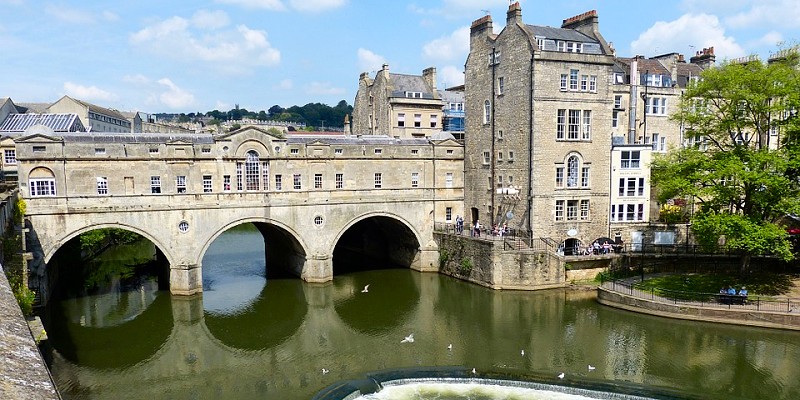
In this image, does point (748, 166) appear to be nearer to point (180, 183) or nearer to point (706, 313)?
point (706, 313)

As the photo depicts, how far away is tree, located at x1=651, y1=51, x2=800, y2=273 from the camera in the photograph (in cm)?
2745

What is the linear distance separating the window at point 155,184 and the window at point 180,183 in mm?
921

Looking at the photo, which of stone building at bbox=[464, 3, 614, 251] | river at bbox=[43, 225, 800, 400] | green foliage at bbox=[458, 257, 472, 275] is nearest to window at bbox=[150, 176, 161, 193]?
river at bbox=[43, 225, 800, 400]

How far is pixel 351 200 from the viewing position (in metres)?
37.3

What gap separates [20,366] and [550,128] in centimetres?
3360

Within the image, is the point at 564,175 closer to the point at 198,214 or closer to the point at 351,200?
the point at 351,200

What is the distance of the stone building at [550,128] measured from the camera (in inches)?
1390

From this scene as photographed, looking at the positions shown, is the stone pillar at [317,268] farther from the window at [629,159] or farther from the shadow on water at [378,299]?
the window at [629,159]

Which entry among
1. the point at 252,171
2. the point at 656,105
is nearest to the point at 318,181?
the point at 252,171

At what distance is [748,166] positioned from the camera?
1125 inches

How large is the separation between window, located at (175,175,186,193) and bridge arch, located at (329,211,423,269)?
31.8ft

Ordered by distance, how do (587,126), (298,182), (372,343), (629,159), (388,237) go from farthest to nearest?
1. (388,237)
2. (629,159)
3. (587,126)
4. (298,182)
5. (372,343)

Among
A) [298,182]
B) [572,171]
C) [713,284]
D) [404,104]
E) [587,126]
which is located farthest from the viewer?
[404,104]

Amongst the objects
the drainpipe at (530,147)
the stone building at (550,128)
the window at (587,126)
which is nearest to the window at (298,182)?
the stone building at (550,128)
